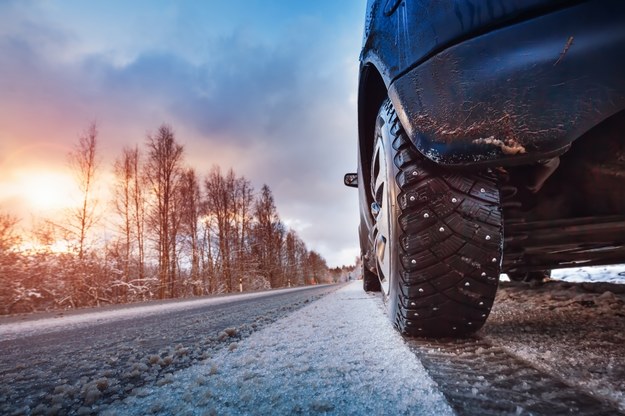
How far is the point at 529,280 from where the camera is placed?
3426mm

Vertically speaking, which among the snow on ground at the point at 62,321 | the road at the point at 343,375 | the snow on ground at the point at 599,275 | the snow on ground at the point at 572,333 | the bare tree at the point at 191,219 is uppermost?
the bare tree at the point at 191,219

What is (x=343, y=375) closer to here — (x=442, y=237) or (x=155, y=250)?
(x=442, y=237)

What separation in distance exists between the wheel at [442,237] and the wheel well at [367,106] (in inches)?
21.9

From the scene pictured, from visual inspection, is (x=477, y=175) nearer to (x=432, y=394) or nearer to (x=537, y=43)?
(x=537, y=43)

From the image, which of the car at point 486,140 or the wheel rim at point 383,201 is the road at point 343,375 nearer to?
the car at point 486,140

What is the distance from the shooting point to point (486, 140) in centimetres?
96

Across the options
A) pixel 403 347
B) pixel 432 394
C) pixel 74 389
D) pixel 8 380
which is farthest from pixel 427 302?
pixel 8 380

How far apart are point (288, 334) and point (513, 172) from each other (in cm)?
135

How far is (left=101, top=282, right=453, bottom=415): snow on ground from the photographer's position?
69cm

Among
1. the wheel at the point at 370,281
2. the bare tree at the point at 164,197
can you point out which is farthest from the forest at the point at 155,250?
the wheel at the point at 370,281

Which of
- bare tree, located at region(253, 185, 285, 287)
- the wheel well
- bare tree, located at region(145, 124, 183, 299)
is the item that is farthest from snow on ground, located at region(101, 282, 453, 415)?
bare tree, located at region(253, 185, 285, 287)

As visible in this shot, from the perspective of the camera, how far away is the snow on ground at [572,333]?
86 centimetres

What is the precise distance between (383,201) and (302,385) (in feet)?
2.84

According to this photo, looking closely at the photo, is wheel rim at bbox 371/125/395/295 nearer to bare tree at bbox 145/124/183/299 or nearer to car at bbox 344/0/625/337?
car at bbox 344/0/625/337
